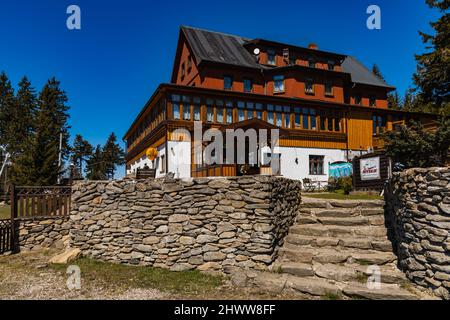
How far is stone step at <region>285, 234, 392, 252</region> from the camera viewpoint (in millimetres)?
7917

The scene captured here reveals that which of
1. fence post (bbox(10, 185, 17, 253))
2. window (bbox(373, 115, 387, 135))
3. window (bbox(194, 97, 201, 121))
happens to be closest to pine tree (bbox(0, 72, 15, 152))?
window (bbox(194, 97, 201, 121))

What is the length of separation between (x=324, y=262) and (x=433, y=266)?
7.73 ft

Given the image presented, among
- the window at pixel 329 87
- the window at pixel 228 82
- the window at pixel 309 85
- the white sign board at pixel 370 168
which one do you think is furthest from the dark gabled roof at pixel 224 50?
the white sign board at pixel 370 168

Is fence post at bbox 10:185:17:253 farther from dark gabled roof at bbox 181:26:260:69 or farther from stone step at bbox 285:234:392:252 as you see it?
dark gabled roof at bbox 181:26:260:69

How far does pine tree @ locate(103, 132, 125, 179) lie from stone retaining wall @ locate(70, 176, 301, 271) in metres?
50.7

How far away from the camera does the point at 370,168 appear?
1439 centimetres

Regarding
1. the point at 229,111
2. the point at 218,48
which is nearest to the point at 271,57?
the point at 218,48

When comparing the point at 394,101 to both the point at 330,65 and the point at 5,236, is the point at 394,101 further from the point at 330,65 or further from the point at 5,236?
the point at 5,236

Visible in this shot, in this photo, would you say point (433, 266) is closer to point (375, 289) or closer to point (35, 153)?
point (375, 289)

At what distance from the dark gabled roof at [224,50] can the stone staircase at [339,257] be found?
18.2m

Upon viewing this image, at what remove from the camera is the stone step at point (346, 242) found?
792 cm

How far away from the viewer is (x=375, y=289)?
6352mm

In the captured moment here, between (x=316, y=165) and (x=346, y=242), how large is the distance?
16.3 metres

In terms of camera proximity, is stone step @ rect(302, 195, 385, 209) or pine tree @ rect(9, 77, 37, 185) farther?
pine tree @ rect(9, 77, 37, 185)
